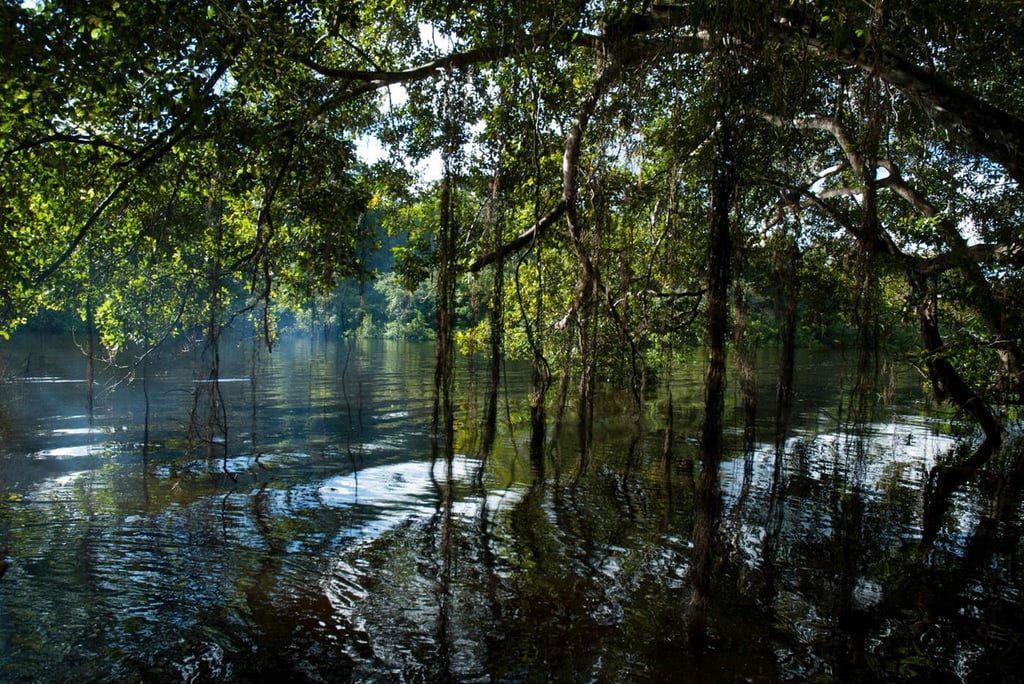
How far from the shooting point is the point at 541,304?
19.5 ft

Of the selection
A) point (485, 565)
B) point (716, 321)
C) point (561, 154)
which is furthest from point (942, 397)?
point (716, 321)

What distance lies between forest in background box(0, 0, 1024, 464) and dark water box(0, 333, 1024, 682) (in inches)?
68.9

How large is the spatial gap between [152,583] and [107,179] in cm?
499

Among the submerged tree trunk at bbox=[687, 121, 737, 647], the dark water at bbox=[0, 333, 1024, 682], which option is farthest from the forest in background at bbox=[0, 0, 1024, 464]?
the dark water at bbox=[0, 333, 1024, 682]

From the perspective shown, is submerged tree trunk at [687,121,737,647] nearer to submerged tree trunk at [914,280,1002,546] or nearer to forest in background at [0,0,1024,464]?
forest in background at [0,0,1024,464]

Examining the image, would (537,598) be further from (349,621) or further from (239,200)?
(239,200)

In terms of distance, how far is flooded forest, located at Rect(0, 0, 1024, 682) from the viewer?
514cm

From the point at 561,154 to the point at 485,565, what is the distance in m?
5.45

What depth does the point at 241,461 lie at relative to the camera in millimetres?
11961

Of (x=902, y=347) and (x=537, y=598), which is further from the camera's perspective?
(x=902, y=347)

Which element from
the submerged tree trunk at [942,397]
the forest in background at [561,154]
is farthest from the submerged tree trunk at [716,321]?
the submerged tree trunk at [942,397]

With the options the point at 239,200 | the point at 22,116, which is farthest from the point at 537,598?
the point at 22,116

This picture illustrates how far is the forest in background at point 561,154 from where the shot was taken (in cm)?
→ 527

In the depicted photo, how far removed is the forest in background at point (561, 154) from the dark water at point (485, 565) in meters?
1.75
